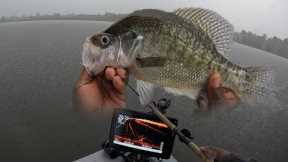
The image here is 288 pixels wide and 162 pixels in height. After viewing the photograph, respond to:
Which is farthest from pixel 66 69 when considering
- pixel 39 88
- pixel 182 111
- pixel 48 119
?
pixel 182 111

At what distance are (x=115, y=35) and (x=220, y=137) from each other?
22.9 meters

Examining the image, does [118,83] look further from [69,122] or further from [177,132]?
[69,122]

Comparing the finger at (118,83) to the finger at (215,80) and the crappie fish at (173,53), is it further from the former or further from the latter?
the finger at (215,80)

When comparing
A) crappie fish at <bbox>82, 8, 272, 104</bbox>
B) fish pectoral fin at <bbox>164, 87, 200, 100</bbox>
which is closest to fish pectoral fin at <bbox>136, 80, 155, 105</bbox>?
crappie fish at <bbox>82, 8, 272, 104</bbox>

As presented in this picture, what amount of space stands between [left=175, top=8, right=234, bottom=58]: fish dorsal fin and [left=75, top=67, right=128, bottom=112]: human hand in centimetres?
59

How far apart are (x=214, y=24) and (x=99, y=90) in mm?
1018

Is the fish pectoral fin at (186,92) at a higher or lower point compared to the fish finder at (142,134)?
higher

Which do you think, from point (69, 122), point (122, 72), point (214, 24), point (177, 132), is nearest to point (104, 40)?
point (122, 72)

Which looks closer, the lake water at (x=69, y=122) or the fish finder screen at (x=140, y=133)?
the fish finder screen at (x=140, y=133)

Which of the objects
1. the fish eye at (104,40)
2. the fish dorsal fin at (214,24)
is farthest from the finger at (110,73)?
the fish dorsal fin at (214,24)

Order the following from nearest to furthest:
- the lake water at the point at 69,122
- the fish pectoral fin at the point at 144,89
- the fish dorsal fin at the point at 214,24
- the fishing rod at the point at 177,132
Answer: the fish pectoral fin at the point at 144,89 → the fish dorsal fin at the point at 214,24 → the fishing rod at the point at 177,132 → the lake water at the point at 69,122

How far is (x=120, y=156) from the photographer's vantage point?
16.7 feet

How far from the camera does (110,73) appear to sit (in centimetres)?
265

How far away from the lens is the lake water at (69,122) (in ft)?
80.3
